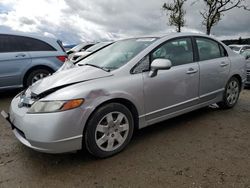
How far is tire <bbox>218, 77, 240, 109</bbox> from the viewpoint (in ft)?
14.7

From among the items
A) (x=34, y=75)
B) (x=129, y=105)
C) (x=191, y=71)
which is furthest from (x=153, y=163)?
(x=34, y=75)

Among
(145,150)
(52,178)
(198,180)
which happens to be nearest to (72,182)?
(52,178)

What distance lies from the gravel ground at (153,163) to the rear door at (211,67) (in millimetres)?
637

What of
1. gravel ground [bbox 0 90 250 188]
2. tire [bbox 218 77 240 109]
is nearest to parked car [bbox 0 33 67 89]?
gravel ground [bbox 0 90 250 188]

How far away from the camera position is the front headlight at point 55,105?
8.43 ft

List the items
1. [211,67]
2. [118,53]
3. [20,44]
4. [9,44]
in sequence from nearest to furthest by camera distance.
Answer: [118,53] → [211,67] → [9,44] → [20,44]

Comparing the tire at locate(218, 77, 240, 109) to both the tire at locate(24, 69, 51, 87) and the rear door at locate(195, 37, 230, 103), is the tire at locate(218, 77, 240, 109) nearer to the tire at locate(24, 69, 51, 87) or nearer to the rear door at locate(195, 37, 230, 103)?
the rear door at locate(195, 37, 230, 103)

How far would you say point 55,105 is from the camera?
259cm

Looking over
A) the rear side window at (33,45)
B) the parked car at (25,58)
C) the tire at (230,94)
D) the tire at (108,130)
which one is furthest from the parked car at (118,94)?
the rear side window at (33,45)

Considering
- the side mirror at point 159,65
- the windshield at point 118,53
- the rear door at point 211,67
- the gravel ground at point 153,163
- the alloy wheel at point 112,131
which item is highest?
the windshield at point 118,53

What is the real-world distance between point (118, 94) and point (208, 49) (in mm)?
2120

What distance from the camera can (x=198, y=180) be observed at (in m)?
2.44

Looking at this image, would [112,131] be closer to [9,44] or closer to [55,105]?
[55,105]

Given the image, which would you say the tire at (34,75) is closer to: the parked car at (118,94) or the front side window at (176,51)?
the parked car at (118,94)
